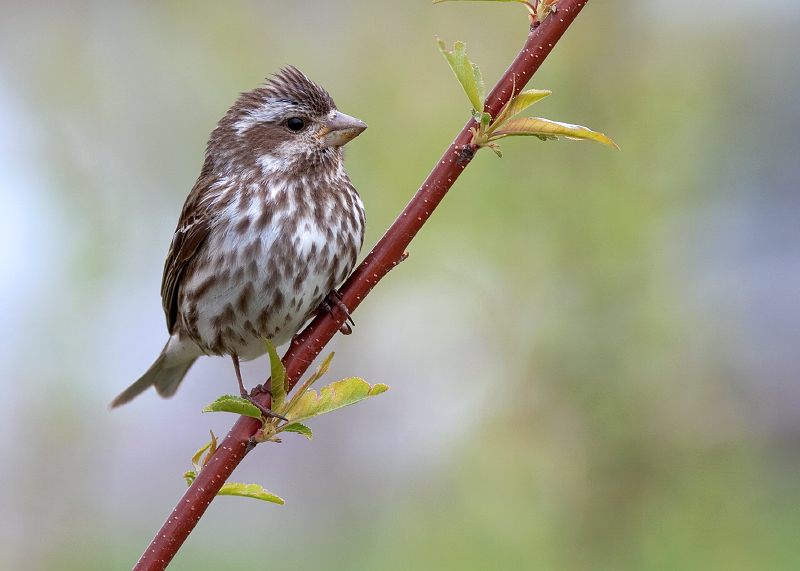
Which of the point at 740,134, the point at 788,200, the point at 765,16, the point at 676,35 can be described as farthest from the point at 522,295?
the point at 788,200

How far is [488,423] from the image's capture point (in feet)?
18.5

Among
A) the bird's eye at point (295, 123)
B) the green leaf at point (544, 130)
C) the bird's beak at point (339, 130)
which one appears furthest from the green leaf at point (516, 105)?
the bird's eye at point (295, 123)

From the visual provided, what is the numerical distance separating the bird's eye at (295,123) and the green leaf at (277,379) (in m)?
1.78

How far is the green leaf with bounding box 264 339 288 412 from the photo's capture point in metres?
2.13

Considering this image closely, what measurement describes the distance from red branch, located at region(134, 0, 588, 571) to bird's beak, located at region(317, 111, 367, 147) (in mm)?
1148

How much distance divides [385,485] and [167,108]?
3.81 meters

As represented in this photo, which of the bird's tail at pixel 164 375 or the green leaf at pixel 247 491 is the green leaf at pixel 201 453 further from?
the bird's tail at pixel 164 375

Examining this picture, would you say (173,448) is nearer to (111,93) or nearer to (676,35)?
(111,93)

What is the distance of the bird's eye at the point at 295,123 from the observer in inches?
147

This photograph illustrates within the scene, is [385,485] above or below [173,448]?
below

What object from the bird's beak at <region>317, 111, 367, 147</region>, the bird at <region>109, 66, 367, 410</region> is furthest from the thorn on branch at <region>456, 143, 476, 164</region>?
the bird's beak at <region>317, 111, 367, 147</region>

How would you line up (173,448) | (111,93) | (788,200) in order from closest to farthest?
(111,93) < (788,200) < (173,448)

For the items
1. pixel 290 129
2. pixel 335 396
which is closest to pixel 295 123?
pixel 290 129

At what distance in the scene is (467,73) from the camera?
6.63ft
